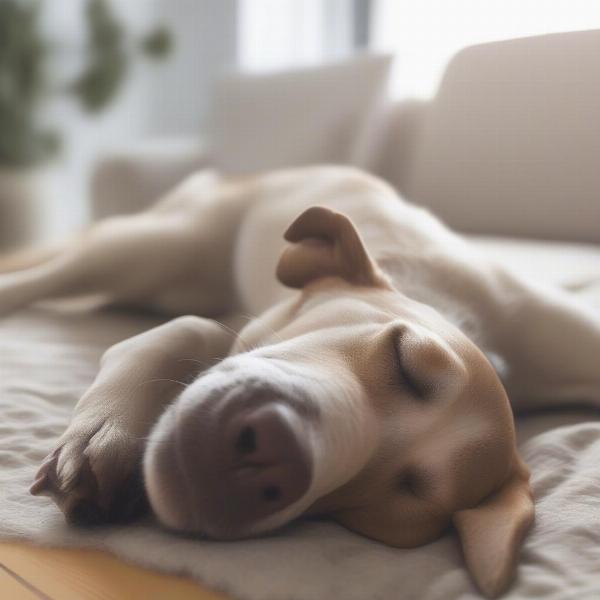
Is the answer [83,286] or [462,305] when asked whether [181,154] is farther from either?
[462,305]

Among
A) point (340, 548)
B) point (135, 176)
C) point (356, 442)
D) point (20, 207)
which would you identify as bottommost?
point (20, 207)

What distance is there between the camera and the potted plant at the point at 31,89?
4.16 m

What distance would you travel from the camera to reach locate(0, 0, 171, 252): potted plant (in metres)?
4.16

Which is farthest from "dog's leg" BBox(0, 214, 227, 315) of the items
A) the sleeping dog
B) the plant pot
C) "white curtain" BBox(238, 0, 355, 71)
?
"white curtain" BBox(238, 0, 355, 71)

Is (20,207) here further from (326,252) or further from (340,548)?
(340,548)

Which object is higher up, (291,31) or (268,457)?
(291,31)

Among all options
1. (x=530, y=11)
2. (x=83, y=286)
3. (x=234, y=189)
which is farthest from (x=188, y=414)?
(x=530, y=11)

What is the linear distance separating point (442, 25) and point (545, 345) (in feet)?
7.63

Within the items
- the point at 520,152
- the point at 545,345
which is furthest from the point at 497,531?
the point at 520,152

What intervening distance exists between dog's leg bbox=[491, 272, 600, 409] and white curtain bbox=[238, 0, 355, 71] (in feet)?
9.86

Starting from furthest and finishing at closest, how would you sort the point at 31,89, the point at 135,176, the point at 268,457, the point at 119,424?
the point at 31,89
the point at 135,176
the point at 119,424
the point at 268,457

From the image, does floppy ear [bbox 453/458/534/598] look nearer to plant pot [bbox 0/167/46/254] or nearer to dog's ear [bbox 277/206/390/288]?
dog's ear [bbox 277/206/390/288]

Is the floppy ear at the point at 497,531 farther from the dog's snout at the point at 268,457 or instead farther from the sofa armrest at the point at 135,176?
the sofa armrest at the point at 135,176

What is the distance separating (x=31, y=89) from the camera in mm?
4254
